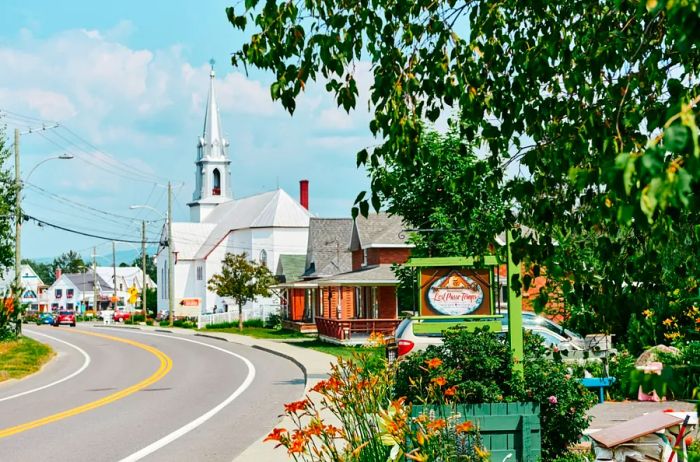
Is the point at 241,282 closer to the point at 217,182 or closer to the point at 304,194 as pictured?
the point at 304,194

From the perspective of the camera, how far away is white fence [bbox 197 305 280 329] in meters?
70.9

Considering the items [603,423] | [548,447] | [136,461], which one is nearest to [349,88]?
[548,447]

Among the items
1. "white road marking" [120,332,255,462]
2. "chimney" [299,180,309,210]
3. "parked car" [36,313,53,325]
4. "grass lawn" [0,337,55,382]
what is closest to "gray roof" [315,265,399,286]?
"grass lawn" [0,337,55,382]

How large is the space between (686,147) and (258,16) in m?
4.12

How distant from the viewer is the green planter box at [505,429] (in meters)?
8.17

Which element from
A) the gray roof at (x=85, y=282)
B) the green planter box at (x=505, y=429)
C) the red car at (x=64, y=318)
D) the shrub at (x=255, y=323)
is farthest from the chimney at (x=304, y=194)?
the green planter box at (x=505, y=429)

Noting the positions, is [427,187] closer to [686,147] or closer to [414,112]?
[414,112]

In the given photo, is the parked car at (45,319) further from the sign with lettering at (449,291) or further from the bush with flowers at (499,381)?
the bush with flowers at (499,381)

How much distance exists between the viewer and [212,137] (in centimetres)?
11675

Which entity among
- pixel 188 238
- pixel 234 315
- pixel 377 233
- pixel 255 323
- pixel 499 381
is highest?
pixel 188 238

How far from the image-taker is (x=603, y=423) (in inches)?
534

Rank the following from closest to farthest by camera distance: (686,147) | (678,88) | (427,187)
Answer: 1. (686,147)
2. (678,88)
3. (427,187)

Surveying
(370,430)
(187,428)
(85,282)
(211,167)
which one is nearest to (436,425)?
(370,430)

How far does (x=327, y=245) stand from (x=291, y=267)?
1005 centimetres
